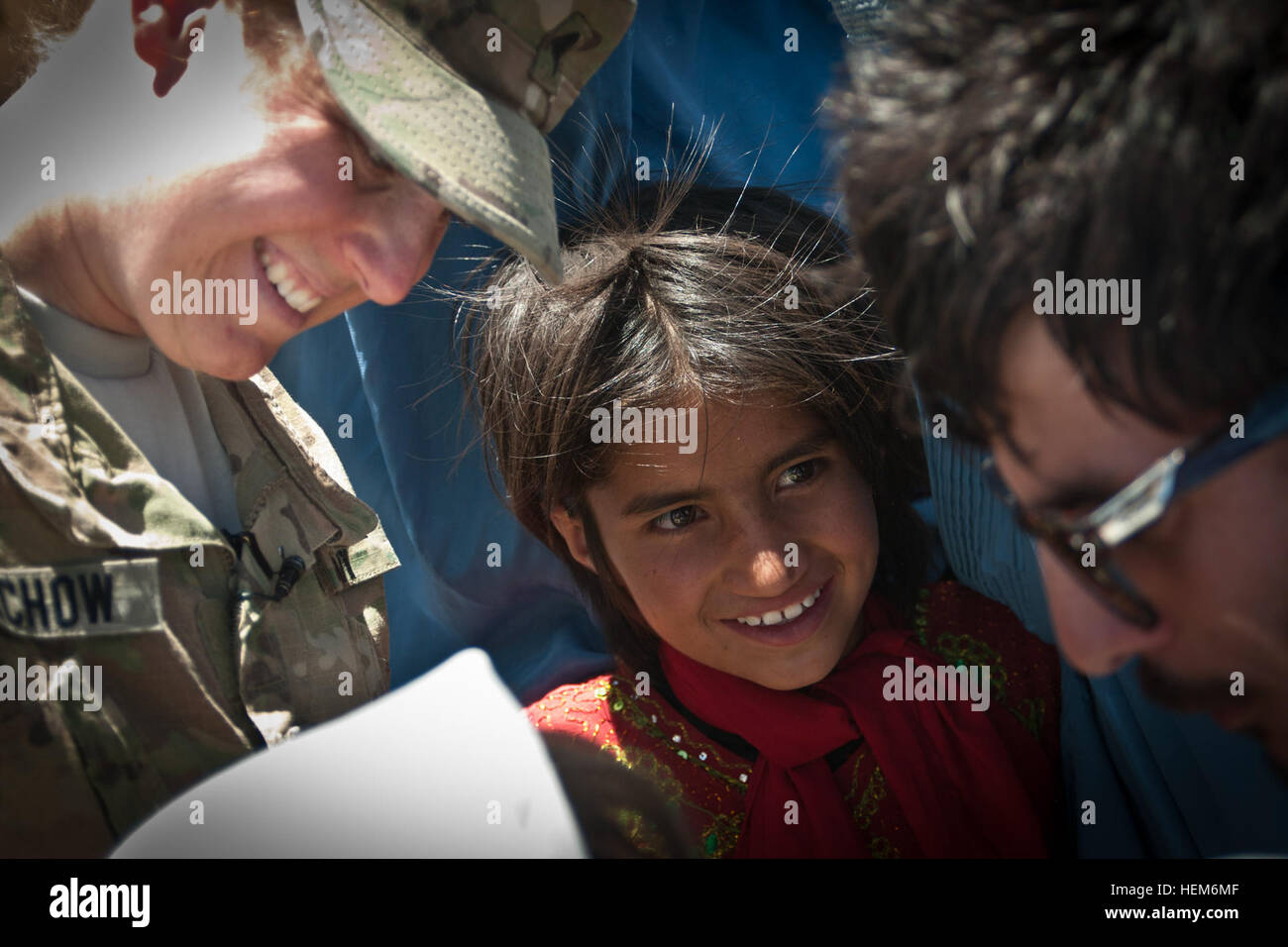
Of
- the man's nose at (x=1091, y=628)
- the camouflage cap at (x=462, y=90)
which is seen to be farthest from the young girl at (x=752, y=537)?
the man's nose at (x=1091, y=628)

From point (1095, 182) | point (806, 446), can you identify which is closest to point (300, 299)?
point (806, 446)

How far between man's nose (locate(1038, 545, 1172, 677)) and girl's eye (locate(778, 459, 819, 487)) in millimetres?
415

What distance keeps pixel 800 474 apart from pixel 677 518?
18 cm

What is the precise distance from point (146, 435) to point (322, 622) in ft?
0.99

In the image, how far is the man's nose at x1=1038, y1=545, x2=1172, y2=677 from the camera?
1024mm

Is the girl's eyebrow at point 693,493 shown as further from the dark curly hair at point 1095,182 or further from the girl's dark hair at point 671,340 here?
the dark curly hair at point 1095,182

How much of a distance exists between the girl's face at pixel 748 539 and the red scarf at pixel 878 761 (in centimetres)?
6

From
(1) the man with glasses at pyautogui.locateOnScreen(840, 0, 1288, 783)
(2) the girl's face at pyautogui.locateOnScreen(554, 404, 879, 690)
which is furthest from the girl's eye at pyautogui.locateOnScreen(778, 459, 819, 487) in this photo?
(1) the man with glasses at pyautogui.locateOnScreen(840, 0, 1288, 783)

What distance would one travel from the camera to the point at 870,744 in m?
1.51

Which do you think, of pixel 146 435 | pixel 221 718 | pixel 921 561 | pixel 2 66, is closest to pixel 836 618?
pixel 921 561

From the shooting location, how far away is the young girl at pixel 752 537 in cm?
143

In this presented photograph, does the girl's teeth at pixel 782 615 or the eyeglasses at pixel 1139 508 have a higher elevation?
the eyeglasses at pixel 1139 508

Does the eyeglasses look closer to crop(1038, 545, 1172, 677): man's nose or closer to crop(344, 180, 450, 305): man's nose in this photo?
crop(1038, 545, 1172, 677): man's nose
